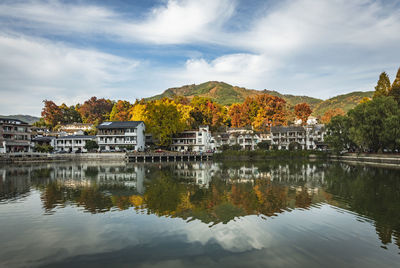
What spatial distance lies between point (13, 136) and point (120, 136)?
86.9ft

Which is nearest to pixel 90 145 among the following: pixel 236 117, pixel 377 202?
pixel 236 117

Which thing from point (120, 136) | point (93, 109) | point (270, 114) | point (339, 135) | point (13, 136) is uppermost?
point (93, 109)

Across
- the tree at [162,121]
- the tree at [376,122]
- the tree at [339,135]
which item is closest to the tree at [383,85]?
the tree at [339,135]

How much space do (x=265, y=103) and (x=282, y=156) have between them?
36805mm

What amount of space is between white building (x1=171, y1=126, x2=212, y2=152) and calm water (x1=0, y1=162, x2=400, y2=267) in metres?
51.6

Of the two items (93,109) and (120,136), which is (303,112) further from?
(93,109)

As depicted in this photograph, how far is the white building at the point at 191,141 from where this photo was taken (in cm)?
7444

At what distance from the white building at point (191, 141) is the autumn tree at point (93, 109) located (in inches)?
2253

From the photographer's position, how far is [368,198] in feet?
66.2

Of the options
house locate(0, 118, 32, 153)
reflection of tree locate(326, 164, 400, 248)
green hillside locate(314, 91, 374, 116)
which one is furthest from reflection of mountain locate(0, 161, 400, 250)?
green hillside locate(314, 91, 374, 116)

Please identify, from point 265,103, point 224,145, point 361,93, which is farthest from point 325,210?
point 361,93

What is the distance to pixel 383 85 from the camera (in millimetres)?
63531

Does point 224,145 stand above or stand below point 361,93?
below

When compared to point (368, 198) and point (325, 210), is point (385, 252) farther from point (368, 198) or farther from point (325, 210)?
point (368, 198)
